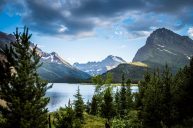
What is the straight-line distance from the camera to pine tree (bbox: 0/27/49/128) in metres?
28.8

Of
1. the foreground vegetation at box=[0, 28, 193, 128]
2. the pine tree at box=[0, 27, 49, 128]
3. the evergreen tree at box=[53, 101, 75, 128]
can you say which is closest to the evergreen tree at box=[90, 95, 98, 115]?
the foreground vegetation at box=[0, 28, 193, 128]

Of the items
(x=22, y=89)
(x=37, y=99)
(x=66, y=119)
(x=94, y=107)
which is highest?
(x=22, y=89)

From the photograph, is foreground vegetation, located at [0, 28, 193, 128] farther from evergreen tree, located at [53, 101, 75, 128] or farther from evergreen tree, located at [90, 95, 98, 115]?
evergreen tree, located at [90, 95, 98, 115]

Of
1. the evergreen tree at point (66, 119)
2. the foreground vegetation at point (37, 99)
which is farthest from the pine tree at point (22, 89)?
the evergreen tree at point (66, 119)

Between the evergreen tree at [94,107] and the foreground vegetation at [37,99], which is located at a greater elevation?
the foreground vegetation at [37,99]

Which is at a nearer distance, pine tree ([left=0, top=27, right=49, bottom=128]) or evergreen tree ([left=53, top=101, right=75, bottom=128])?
evergreen tree ([left=53, top=101, right=75, bottom=128])

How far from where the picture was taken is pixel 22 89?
97.7 ft

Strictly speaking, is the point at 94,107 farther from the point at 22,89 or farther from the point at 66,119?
the point at 66,119

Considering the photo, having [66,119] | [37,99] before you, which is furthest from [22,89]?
[66,119]

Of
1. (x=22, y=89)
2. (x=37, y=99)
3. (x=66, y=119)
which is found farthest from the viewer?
(x=37, y=99)

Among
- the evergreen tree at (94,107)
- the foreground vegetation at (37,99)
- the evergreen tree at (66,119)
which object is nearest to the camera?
the evergreen tree at (66,119)

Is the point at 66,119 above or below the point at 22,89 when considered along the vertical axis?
below

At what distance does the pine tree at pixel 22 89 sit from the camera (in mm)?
28781

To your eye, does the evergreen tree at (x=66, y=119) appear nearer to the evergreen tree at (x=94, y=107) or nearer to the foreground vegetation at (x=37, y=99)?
the foreground vegetation at (x=37, y=99)
